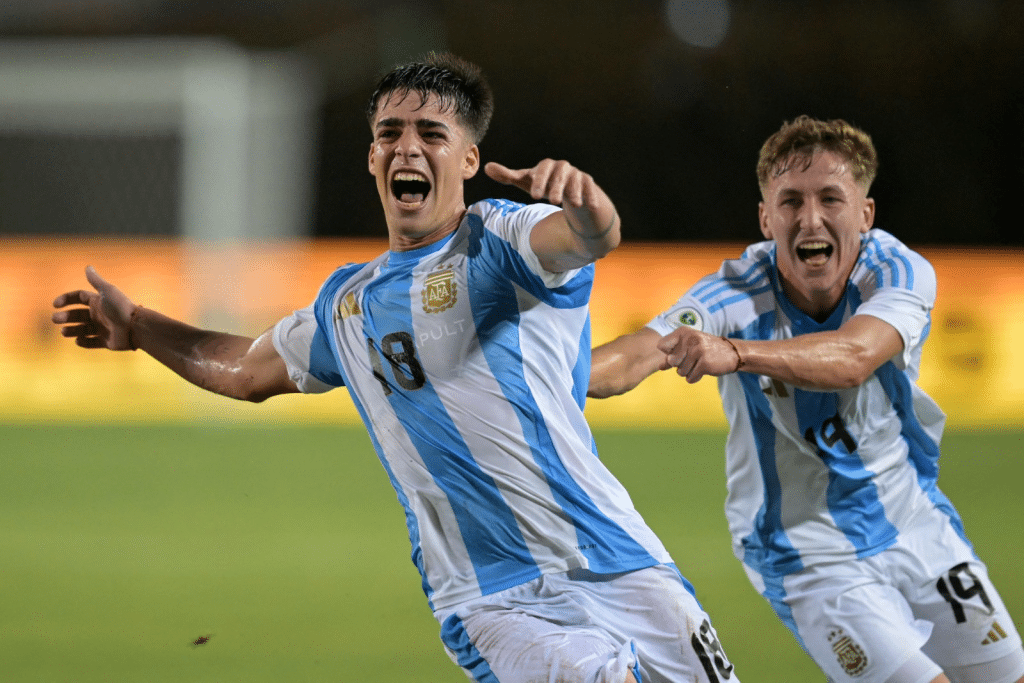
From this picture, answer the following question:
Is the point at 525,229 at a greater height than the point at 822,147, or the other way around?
the point at 822,147

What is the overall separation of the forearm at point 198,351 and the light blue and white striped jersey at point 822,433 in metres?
1.27

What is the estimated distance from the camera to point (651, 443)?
8.05 meters

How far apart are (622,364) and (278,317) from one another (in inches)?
239

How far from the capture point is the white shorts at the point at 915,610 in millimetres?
3066

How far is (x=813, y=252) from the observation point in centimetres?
322

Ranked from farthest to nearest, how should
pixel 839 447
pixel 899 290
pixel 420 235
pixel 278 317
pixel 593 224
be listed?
pixel 278 317 → pixel 839 447 → pixel 899 290 → pixel 420 235 → pixel 593 224

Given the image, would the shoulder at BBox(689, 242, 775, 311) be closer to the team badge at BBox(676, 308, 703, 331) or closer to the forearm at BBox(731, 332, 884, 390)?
the team badge at BBox(676, 308, 703, 331)

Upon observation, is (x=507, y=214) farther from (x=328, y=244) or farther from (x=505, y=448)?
(x=328, y=244)

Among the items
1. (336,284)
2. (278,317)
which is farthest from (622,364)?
(278,317)

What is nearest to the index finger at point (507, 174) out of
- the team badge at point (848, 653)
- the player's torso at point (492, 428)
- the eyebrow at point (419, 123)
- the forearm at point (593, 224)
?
the forearm at point (593, 224)

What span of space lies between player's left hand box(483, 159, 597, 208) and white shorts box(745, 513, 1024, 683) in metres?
1.68

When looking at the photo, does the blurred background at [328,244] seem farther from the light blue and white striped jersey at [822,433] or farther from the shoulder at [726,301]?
the shoulder at [726,301]

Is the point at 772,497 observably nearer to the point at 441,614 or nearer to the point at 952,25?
A: the point at 441,614

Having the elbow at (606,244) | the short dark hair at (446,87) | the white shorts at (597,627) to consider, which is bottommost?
the white shorts at (597,627)
